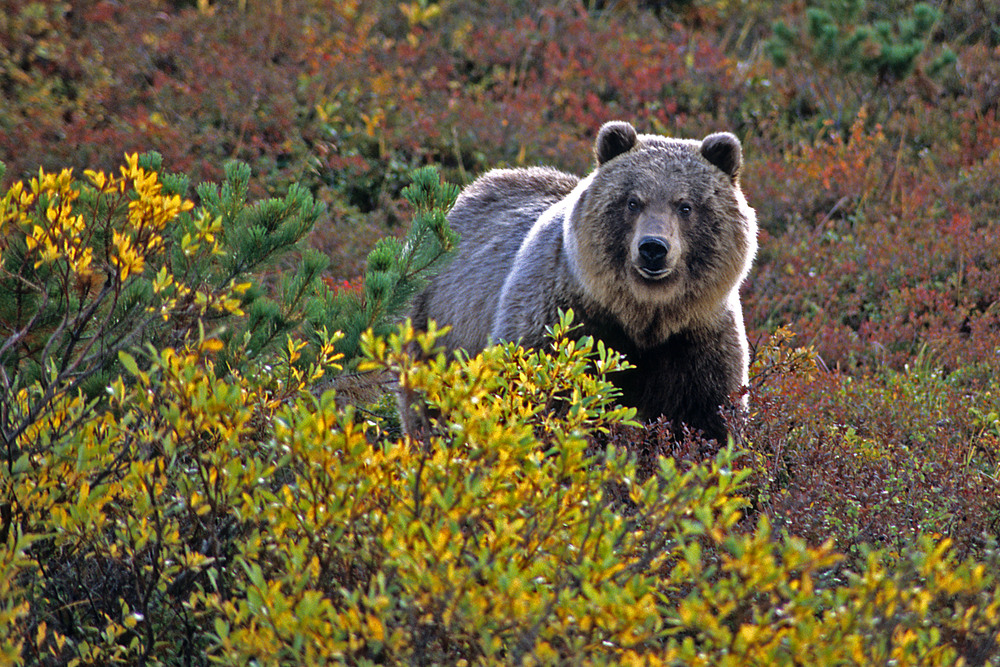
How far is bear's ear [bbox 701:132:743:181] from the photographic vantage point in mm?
4758

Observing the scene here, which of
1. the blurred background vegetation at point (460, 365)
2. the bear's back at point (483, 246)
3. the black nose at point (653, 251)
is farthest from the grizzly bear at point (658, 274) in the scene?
the bear's back at point (483, 246)

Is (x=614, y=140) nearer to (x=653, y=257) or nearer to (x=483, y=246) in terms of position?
(x=653, y=257)

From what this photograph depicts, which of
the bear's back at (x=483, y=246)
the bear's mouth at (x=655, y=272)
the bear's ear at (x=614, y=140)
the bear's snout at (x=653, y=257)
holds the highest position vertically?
the bear's ear at (x=614, y=140)

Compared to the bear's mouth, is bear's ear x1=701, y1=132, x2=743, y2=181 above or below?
above

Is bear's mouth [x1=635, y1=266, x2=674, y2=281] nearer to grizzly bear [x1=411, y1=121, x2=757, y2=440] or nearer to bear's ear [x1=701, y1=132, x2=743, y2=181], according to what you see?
grizzly bear [x1=411, y1=121, x2=757, y2=440]

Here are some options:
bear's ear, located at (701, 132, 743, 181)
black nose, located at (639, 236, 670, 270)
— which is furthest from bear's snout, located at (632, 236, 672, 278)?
bear's ear, located at (701, 132, 743, 181)

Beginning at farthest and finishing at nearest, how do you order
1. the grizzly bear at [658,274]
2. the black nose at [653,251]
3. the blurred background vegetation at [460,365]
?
the grizzly bear at [658,274] → the black nose at [653,251] → the blurred background vegetation at [460,365]

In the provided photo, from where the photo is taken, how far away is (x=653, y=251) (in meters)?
4.38

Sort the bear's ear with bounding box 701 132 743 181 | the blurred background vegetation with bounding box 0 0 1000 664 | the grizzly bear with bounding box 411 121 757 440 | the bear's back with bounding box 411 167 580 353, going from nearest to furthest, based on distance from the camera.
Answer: the blurred background vegetation with bounding box 0 0 1000 664 → the grizzly bear with bounding box 411 121 757 440 → the bear's ear with bounding box 701 132 743 181 → the bear's back with bounding box 411 167 580 353

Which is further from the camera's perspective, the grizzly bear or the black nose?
the grizzly bear

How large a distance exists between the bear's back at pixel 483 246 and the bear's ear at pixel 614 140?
94 centimetres

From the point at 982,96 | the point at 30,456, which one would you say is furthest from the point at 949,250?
the point at 30,456

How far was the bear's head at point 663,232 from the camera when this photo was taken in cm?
457

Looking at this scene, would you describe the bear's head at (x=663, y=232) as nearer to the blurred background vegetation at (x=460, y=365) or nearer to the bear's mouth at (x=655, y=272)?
the bear's mouth at (x=655, y=272)
